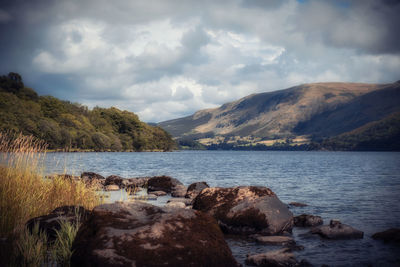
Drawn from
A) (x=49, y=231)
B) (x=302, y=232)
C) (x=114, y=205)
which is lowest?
(x=302, y=232)

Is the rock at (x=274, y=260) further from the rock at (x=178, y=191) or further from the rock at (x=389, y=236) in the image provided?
the rock at (x=178, y=191)

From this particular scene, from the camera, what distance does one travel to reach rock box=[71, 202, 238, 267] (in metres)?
6.70

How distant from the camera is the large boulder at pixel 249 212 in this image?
39.9 ft

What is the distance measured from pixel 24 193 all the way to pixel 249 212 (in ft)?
25.9

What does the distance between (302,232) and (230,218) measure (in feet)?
9.97

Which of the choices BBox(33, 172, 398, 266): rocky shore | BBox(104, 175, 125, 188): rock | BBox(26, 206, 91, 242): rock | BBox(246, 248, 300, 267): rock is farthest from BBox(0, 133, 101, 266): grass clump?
BBox(104, 175, 125, 188): rock

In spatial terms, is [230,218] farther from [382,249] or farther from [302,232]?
[382,249]

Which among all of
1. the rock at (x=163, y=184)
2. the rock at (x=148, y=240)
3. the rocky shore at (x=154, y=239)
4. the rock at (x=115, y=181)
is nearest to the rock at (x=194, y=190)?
the rock at (x=163, y=184)

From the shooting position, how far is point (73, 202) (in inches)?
508

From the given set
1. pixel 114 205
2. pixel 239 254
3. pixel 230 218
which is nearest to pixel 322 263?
pixel 239 254

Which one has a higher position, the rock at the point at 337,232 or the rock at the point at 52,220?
the rock at the point at 52,220

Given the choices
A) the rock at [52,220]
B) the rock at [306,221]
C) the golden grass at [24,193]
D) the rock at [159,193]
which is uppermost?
the golden grass at [24,193]

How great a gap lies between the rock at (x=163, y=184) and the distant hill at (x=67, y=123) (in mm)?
43252

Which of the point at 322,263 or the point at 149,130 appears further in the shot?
the point at 149,130
